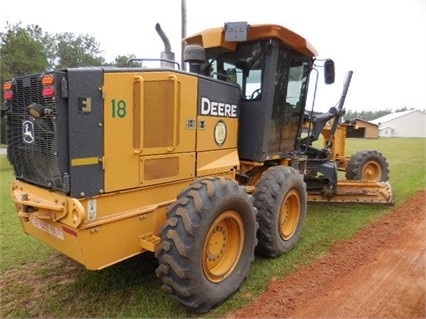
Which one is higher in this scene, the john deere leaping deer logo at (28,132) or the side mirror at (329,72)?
the side mirror at (329,72)

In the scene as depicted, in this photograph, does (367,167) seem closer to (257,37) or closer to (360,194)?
(360,194)

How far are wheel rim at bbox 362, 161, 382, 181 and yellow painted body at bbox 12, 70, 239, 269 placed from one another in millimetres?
6020

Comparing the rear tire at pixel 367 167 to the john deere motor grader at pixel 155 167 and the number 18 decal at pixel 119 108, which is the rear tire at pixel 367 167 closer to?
the john deere motor grader at pixel 155 167

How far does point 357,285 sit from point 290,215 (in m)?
1.45

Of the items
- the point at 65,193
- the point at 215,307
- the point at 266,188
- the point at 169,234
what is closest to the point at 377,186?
the point at 266,188

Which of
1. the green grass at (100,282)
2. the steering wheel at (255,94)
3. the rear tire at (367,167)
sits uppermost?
the steering wheel at (255,94)

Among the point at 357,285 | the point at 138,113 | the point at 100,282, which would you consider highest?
the point at 138,113

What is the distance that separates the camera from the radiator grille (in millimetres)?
2983

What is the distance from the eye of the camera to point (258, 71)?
183 inches

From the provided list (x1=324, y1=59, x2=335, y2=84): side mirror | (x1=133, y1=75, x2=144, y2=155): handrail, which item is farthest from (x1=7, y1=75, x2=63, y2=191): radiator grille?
(x1=324, y1=59, x2=335, y2=84): side mirror

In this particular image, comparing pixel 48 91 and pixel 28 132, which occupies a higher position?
pixel 48 91

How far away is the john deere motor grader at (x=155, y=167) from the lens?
2.95 metres

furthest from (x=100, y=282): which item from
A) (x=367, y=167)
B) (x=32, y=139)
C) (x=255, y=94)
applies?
(x=367, y=167)

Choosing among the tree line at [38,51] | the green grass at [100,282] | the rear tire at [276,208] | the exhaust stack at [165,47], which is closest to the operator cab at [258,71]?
the rear tire at [276,208]
